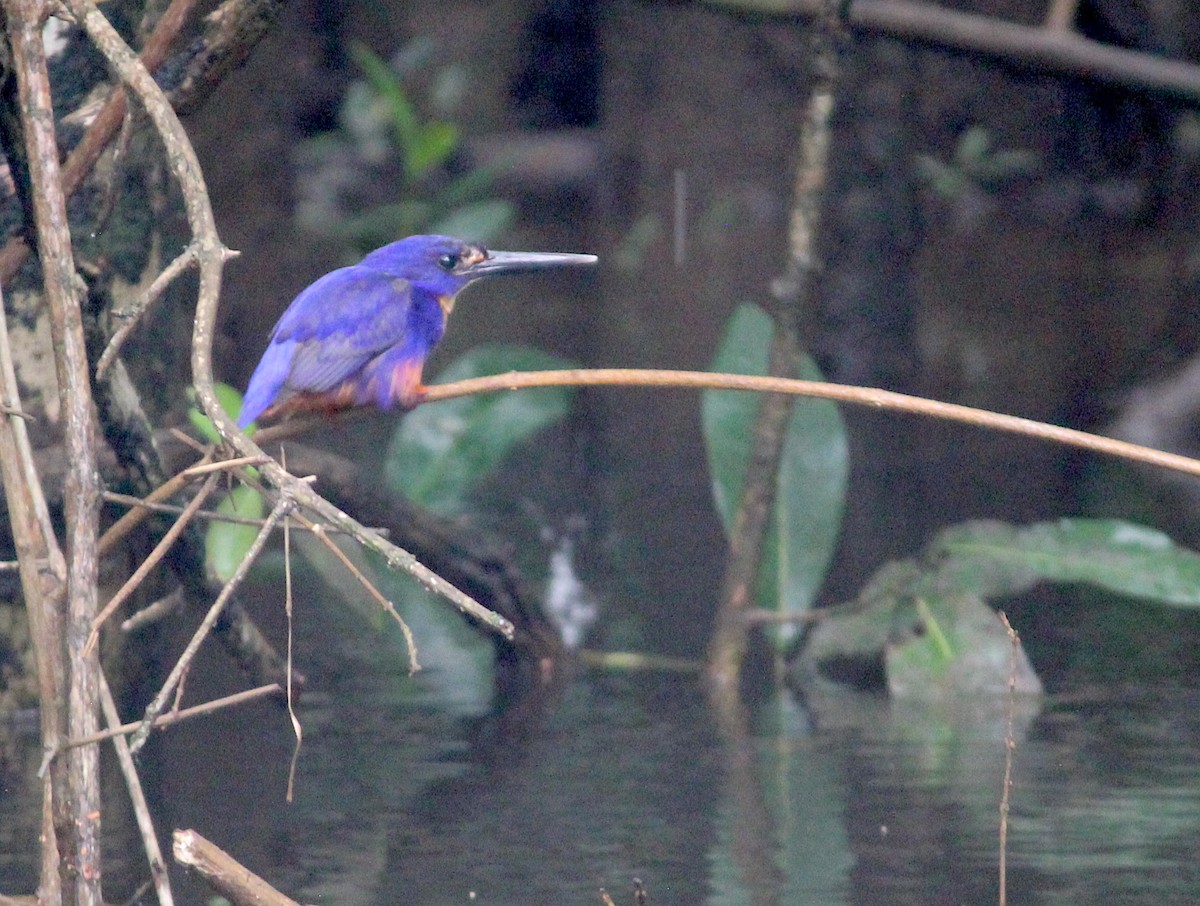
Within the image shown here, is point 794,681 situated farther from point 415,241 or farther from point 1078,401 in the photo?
point 1078,401

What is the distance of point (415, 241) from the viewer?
3.18 m

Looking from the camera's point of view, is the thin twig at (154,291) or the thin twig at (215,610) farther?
the thin twig at (154,291)

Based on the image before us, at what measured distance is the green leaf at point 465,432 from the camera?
4.45 m

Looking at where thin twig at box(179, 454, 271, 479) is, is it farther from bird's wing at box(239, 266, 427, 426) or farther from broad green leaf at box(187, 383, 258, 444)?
broad green leaf at box(187, 383, 258, 444)

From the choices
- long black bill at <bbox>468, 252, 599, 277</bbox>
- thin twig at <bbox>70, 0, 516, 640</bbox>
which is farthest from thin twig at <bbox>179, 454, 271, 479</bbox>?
long black bill at <bbox>468, 252, 599, 277</bbox>

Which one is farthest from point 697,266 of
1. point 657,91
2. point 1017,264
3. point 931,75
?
point 931,75

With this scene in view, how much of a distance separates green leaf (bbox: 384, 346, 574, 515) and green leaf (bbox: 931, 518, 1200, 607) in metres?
1.07

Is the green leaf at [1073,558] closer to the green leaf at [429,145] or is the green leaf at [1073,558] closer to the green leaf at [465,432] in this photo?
the green leaf at [465,432]

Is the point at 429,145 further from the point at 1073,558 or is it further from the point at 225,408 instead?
→ the point at 1073,558

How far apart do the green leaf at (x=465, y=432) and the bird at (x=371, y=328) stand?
1211 mm

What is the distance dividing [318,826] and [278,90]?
5562mm

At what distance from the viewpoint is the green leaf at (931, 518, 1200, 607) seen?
388cm

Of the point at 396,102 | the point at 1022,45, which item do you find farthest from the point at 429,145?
the point at 1022,45

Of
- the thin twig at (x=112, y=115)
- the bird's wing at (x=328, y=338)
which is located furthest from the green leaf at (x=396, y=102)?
the thin twig at (x=112, y=115)
